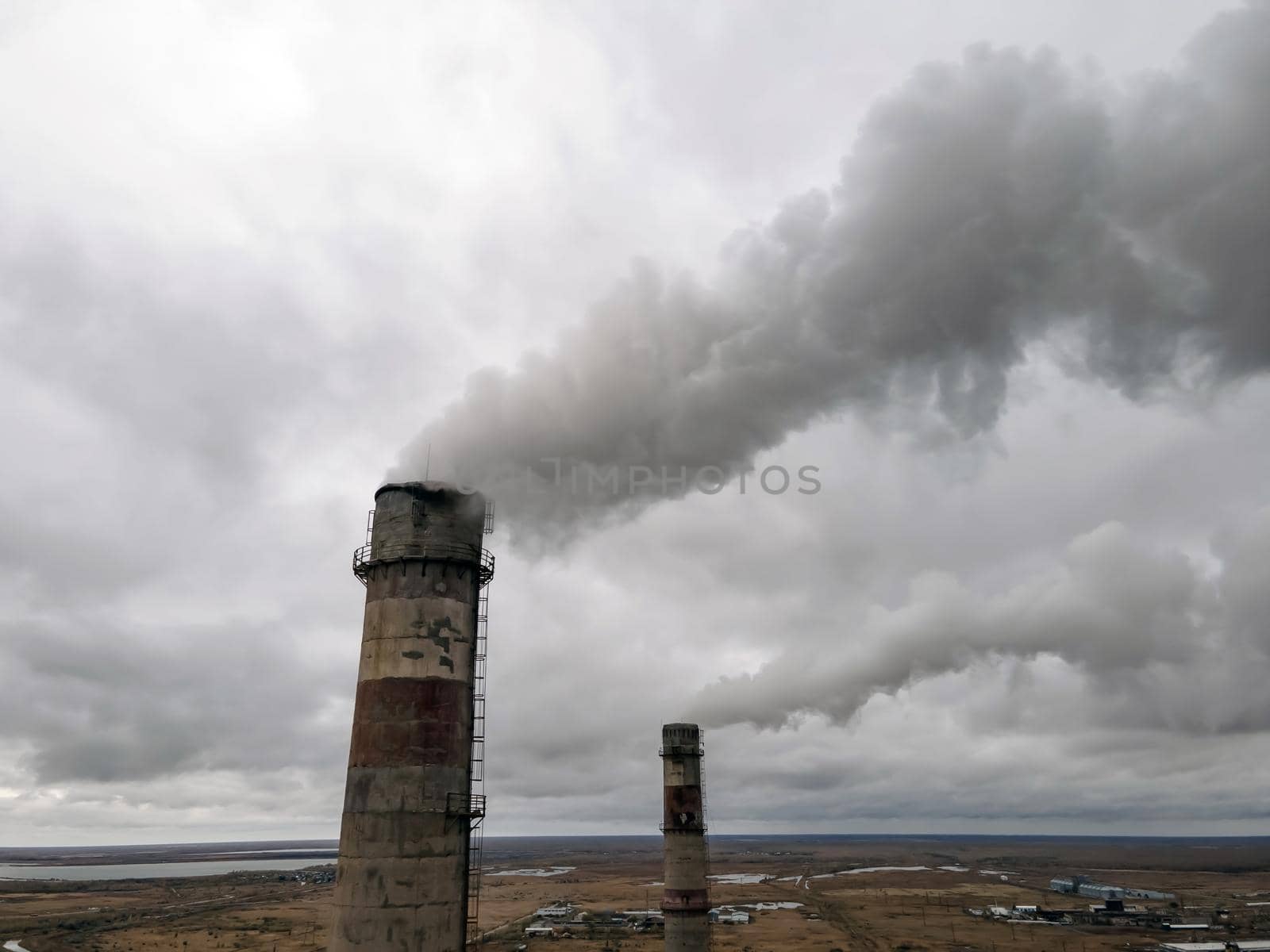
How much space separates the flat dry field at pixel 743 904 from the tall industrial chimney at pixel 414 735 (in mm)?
45120

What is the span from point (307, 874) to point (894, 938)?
117722 millimetres

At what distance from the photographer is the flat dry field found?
6438 centimetres

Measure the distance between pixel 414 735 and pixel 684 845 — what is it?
56.8 feet

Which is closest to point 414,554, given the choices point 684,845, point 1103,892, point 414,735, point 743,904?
point 414,735

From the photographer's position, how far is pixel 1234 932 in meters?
70.0

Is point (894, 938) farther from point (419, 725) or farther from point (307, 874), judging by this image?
point (307, 874)

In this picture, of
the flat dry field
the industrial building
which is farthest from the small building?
the industrial building

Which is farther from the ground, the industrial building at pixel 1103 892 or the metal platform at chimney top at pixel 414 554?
the metal platform at chimney top at pixel 414 554

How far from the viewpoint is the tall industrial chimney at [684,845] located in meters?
33.6

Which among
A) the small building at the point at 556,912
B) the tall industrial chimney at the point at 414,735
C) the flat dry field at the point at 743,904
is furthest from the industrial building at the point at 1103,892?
the tall industrial chimney at the point at 414,735

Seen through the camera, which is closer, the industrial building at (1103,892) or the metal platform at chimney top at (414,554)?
the metal platform at chimney top at (414,554)

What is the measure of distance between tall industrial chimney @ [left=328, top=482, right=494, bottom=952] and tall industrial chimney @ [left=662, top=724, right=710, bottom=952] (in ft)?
45.3

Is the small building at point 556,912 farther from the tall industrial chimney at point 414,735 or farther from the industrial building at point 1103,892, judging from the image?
the tall industrial chimney at point 414,735

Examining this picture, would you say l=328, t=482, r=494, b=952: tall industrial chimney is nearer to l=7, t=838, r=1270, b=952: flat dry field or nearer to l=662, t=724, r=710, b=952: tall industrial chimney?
l=662, t=724, r=710, b=952: tall industrial chimney
